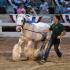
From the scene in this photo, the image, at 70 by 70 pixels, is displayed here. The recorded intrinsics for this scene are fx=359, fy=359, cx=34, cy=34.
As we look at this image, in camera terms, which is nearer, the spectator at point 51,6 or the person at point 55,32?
the person at point 55,32

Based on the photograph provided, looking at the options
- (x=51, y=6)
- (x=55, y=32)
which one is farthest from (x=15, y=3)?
(x=55, y=32)

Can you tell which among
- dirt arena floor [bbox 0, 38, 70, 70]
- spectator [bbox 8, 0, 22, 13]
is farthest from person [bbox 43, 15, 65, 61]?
spectator [bbox 8, 0, 22, 13]

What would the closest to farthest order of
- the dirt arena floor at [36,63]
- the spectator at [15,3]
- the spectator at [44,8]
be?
the dirt arena floor at [36,63] < the spectator at [44,8] < the spectator at [15,3]

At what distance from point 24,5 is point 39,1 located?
106 centimetres

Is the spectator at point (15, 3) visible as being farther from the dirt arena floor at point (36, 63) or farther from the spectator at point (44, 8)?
the dirt arena floor at point (36, 63)

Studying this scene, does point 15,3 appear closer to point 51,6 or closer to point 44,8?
point 44,8

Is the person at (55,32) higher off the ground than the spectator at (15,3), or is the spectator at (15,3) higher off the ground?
the person at (55,32)

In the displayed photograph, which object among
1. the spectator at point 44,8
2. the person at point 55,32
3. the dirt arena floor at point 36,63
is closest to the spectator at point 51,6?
the spectator at point 44,8

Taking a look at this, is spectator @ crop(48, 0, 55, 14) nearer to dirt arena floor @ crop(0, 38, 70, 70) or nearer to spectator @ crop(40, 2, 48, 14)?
spectator @ crop(40, 2, 48, 14)

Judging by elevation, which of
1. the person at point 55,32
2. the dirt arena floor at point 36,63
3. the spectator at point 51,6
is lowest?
the dirt arena floor at point 36,63

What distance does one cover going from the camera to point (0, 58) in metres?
14.0

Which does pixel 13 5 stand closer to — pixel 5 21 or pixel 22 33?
pixel 5 21

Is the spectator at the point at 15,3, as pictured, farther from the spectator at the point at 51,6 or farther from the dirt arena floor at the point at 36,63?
the dirt arena floor at the point at 36,63

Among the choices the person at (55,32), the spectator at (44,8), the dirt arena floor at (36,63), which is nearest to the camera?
the dirt arena floor at (36,63)
